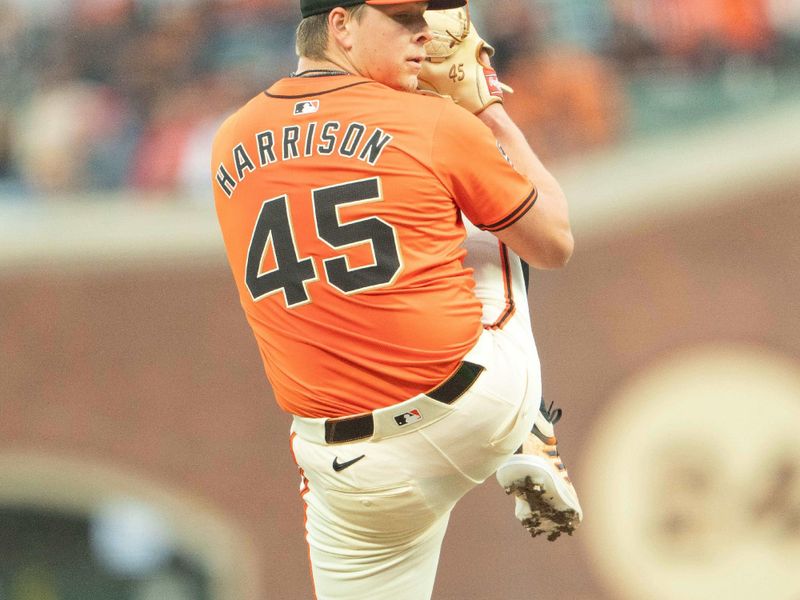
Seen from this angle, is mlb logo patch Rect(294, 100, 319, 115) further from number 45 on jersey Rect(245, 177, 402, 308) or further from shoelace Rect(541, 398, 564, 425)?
shoelace Rect(541, 398, 564, 425)

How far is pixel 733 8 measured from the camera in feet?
22.5

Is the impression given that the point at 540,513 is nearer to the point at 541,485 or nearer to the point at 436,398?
the point at 541,485

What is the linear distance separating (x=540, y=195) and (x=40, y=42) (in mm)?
5203

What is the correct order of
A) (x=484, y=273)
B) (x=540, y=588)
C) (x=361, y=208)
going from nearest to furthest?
1. (x=361, y=208)
2. (x=484, y=273)
3. (x=540, y=588)

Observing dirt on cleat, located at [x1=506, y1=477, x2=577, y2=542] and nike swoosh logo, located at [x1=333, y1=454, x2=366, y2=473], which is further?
dirt on cleat, located at [x1=506, y1=477, x2=577, y2=542]

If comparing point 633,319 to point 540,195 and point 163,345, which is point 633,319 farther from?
point 540,195

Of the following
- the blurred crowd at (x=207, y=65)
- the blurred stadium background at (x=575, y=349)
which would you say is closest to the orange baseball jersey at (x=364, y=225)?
the blurred stadium background at (x=575, y=349)

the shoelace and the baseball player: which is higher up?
the baseball player

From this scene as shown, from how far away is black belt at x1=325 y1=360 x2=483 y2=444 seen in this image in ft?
8.79

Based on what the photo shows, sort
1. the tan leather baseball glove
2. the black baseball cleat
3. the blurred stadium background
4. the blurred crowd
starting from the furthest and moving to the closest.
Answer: the blurred crowd → the blurred stadium background → the black baseball cleat → the tan leather baseball glove

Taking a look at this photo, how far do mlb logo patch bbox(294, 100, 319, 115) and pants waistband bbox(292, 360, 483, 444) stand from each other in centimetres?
63

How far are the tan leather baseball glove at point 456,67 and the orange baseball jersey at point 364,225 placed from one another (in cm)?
22

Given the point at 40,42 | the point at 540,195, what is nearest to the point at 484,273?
the point at 540,195

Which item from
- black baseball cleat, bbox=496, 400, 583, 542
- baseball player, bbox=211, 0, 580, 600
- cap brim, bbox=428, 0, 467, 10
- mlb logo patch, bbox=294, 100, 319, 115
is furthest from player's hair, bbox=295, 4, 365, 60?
black baseball cleat, bbox=496, 400, 583, 542
